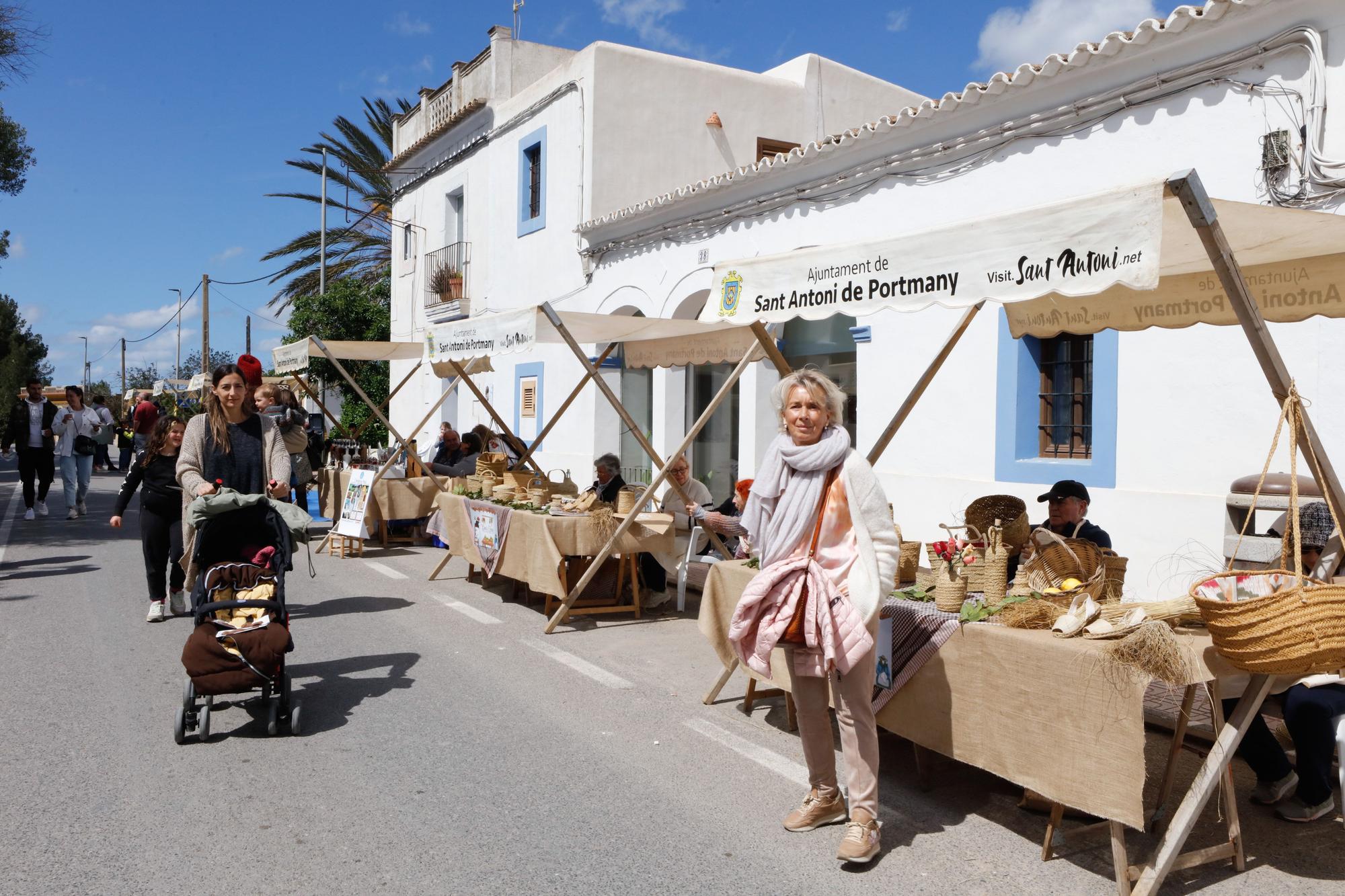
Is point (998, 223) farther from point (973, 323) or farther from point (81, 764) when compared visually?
point (973, 323)

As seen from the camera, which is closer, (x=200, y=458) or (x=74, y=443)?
(x=200, y=458)

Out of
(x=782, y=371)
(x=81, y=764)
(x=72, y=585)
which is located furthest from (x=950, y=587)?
(x=72, y=585)

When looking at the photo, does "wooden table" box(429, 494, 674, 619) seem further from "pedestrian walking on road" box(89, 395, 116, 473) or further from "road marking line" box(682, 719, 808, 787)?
"pedestrian walking on road" box(89, 395, 116, 473)

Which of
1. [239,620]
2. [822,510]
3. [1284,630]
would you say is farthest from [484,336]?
[1284,630]

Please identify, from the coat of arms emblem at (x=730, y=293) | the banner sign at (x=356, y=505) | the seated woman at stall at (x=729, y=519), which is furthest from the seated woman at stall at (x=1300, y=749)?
the banner sign at (x=356, y=505)

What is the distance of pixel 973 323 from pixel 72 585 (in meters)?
8.38

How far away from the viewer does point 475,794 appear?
A: 4.45 meters

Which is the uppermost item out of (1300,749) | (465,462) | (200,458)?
(200,458)

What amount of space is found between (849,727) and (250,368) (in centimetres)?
434

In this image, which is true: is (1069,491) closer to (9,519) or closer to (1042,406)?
(1042,406)

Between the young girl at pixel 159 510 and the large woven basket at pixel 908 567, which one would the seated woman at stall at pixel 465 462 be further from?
the large woven basket at pixel 908 567

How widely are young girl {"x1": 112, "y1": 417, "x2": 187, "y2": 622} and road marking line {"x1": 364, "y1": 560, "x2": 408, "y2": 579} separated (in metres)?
2.61

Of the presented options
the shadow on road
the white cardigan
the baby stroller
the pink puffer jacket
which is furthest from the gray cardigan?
the white cardigan

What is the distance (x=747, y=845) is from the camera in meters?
3.98
